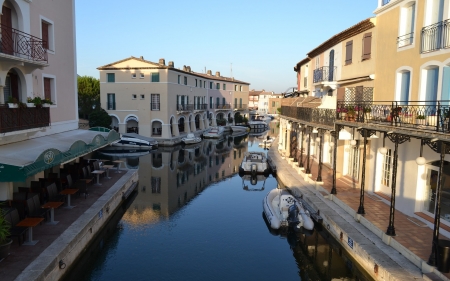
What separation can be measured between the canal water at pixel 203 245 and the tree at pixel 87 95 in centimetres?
2941

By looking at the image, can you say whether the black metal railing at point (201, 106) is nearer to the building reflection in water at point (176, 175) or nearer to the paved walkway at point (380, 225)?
the building reflection in water at point (176, 175)

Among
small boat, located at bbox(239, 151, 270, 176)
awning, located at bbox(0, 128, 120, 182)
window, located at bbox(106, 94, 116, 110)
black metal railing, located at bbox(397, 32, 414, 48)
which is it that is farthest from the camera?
window, located at bbox(106, 94, 116, 110)

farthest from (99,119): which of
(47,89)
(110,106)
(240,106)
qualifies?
(240,106)

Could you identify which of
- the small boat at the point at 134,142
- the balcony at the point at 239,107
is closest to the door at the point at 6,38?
the small boat at the point at 134,142

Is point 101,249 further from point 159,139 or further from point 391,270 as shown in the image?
point 159,139

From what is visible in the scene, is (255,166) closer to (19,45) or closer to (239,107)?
(19,45)

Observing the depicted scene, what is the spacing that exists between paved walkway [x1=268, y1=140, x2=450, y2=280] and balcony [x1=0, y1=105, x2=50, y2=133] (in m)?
12.7

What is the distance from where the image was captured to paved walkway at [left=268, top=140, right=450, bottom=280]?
10039 millimetres

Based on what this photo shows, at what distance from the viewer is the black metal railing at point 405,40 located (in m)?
14.2

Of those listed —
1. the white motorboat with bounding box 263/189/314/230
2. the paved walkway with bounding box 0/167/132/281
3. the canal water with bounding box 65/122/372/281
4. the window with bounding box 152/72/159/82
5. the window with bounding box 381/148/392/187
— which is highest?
the window with bounding box 152/72/159/82

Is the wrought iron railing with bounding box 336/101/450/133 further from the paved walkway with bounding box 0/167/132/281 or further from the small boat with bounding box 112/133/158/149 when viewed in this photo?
the small boat with bounding box 112/133/158/149

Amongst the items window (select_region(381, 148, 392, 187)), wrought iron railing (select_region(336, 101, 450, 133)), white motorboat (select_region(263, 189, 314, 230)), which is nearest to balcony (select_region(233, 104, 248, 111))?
white motorboat (select_region(263, 189, 314, 230))

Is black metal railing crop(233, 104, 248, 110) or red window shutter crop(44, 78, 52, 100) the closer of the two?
red window shutter crop(44, 78, 52, 100)

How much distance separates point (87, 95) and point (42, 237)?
42.6m
